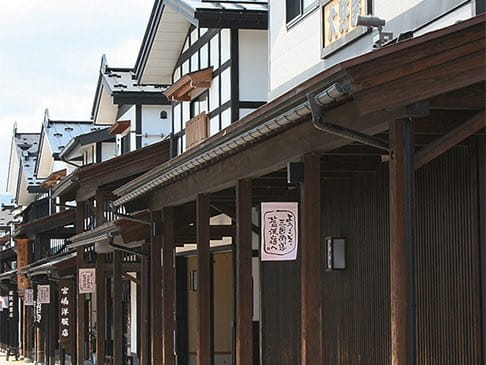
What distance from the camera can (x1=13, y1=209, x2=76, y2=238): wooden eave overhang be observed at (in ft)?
102

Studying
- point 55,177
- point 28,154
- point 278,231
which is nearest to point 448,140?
point 278,231

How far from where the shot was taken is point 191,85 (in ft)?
66.3

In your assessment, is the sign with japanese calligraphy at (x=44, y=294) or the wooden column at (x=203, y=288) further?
the sign with japanese calligraphy at (x=44, y=294)

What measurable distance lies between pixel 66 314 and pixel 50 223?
3.55 m

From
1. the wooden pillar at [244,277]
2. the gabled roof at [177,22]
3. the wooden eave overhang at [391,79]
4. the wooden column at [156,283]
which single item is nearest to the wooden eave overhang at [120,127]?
the gabled roof at [177,22]

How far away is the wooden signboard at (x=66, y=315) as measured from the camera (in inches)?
1134

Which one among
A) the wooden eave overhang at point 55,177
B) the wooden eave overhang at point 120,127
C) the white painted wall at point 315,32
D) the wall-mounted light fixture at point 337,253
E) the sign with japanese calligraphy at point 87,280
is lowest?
the sign with japanese calligraphy at point 87,280

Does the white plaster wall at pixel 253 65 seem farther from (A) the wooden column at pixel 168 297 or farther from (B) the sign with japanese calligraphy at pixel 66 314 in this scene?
(B) the sign with japanese calligraphy at pixel 66 314

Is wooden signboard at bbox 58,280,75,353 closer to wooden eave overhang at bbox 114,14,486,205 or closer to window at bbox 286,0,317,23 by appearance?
window at bbox 286,0,317,23

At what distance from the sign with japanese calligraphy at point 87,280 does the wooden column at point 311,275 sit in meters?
15.2

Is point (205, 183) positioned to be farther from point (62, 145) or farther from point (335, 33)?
point (62, 145)

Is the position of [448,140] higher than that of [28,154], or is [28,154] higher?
[28,154]

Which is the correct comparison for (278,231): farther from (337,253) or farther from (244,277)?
(337,253)

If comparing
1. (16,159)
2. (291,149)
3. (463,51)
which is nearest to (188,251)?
(291,149)
